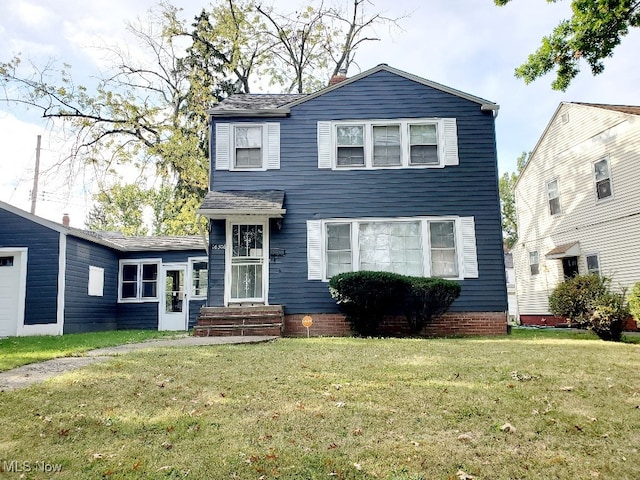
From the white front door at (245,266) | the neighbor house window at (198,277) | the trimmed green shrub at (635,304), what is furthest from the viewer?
the neighbor house window at (198,277)

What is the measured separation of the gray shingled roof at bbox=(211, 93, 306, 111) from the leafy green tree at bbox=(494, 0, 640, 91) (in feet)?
19.3

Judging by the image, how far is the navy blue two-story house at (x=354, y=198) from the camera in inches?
441

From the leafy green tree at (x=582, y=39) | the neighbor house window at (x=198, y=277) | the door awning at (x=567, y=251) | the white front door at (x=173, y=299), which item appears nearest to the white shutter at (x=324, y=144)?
the leafy green tree at (x=582, y=39)

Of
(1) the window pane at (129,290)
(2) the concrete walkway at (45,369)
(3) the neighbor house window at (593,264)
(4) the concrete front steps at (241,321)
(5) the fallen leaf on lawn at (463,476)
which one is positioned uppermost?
(3) the neighbor house window at (593,264)

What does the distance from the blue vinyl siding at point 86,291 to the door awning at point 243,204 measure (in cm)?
569

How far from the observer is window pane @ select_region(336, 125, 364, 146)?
1192 centimetres

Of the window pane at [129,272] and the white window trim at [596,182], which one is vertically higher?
the white window trim at [596,182]

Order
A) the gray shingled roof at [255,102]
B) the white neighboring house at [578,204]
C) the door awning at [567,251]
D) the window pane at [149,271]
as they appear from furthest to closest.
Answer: the window pane at [149,271] < the door awning at [567,251] < the white neighboring house at [578,204] < the gray shingled roof at [255,102]

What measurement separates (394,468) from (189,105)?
1978 cm

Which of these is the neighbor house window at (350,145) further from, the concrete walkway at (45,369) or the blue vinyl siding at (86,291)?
the blue vinyl siding at (86,291)

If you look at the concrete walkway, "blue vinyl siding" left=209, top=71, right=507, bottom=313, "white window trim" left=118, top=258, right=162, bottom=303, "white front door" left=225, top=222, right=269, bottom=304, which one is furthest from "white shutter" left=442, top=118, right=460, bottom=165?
"white window trim" left=118, top=258, right=162, bottom=303

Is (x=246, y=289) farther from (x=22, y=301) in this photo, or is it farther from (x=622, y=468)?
(x=622, y=468)

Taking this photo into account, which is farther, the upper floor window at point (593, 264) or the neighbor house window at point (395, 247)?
the upper floor window at point (593, 264)

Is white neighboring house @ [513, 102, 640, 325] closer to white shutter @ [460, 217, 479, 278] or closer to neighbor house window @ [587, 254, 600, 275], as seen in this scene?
neighbor house window @ [587, 254, 600, 275]
